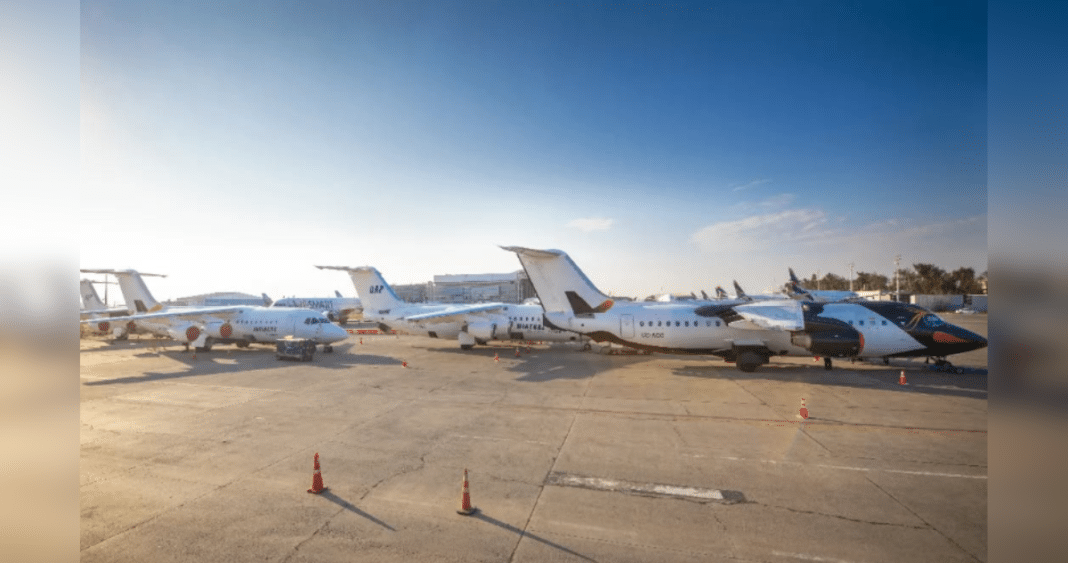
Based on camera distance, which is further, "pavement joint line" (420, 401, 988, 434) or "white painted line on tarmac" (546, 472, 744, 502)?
"pavement joint line" (420, 401, 988, 434)

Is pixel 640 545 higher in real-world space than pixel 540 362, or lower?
higher

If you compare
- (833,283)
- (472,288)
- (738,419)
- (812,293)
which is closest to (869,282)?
(833,283)

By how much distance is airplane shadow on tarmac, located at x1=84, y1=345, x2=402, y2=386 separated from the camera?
1983cm

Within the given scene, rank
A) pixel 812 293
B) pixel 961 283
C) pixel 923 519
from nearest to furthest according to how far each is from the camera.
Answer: pixel 923 519 → pixel 812 293 → pixel 961 283

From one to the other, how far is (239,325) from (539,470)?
2636cm

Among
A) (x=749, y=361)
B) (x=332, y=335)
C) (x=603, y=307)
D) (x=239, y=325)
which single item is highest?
(x=603, y=307)

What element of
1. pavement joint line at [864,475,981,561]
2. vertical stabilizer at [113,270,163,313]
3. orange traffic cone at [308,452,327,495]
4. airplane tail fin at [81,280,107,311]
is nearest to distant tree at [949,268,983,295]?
pavement joint line at [864,475,981,561]

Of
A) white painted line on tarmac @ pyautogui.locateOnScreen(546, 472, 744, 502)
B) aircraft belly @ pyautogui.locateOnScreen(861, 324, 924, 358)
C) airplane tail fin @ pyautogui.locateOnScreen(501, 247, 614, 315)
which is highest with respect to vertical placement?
airplane tail fin @ pyautogui.locateOnScreen(501, 247, 614, 315)

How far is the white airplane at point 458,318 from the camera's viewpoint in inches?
1084

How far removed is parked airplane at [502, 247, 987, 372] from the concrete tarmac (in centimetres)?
167

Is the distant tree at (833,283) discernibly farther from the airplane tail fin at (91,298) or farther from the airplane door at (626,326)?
the airplane tail fin at (91,298)

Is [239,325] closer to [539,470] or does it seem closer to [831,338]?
[539,470]

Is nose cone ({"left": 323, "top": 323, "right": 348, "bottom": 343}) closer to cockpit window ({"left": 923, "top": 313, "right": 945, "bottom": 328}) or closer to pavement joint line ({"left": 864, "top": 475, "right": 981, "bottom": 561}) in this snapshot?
pavement joint line ({"left": 864, "top": 475, "right": 981, "bottom": 561})

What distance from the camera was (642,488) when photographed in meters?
8.23
